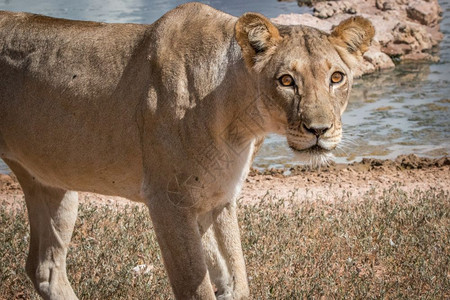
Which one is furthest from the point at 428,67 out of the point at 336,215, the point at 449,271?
the point at 449,271

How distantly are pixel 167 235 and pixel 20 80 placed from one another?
136 cm

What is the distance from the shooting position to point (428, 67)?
50.5 feet

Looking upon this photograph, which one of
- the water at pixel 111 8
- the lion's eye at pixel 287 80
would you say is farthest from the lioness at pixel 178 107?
the water at pixel 111 8

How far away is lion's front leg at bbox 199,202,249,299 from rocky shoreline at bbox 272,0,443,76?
1033cm

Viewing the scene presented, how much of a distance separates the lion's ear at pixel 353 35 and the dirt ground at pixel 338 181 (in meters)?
3.46

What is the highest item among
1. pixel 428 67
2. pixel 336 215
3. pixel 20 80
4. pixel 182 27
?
pixel 182 27

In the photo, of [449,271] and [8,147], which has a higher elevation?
[8,147]

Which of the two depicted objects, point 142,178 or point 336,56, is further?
point 142,178

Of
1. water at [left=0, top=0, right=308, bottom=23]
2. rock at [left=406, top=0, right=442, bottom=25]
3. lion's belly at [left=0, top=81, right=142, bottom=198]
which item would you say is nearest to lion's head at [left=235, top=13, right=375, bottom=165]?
lion's belly at [left=0, top=81, right=142, bottom=198]

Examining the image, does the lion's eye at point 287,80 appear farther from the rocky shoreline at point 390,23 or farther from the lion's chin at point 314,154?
the rocky shoreline at point 390,23

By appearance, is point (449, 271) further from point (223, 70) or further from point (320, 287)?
point (223, 70)

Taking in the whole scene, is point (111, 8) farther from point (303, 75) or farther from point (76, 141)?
point (303, 75)

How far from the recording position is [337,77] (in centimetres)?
371

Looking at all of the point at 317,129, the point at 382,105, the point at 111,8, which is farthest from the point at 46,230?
the point at 111,8
